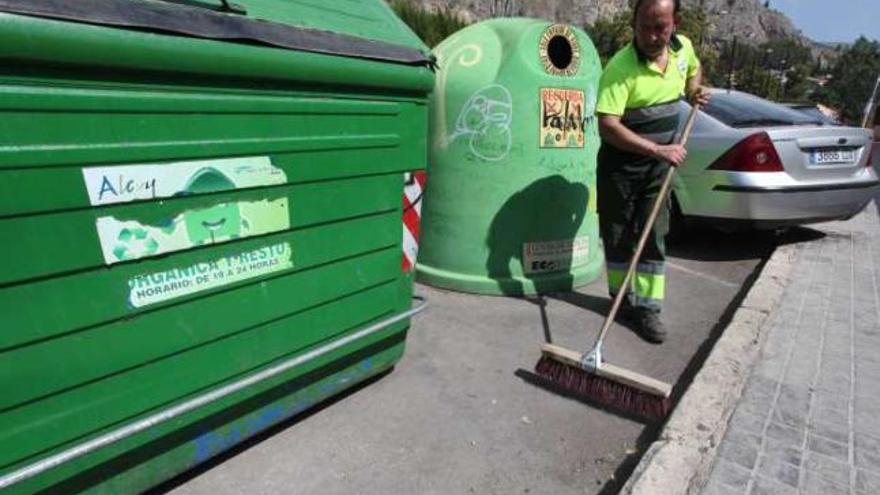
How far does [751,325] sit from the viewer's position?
12.2ft

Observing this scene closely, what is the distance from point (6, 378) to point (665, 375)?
2920 millimetres

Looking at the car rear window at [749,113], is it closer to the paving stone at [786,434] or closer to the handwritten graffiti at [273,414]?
the paving stone at [786,434]

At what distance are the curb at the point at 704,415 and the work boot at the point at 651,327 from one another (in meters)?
0.33

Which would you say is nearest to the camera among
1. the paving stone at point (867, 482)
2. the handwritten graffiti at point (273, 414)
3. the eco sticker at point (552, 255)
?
the handwritten graffiti at point (273, 414)

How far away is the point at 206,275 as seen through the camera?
206 cm

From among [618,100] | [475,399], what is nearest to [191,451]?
[475,399]

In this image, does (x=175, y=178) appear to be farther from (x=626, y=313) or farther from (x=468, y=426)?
(x=626, y=313)

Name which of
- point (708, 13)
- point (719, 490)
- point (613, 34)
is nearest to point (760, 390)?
point (719, 490)

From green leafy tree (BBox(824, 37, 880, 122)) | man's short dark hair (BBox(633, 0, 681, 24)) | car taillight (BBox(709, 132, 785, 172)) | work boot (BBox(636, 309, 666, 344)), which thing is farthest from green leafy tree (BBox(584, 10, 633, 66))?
work boot (BBox(636, 309, 666, 344))

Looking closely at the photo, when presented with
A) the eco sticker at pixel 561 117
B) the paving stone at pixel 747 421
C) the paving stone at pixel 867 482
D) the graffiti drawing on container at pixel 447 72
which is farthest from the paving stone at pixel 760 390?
the graffiti drawing on container at pixel 447 72

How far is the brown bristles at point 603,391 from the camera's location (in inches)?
112

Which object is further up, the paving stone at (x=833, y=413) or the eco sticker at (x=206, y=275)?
the eco sticker at (x=206, y=275)

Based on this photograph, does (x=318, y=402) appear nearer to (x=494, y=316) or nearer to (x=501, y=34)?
(x=494, y=316)

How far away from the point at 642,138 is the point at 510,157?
0.89m
